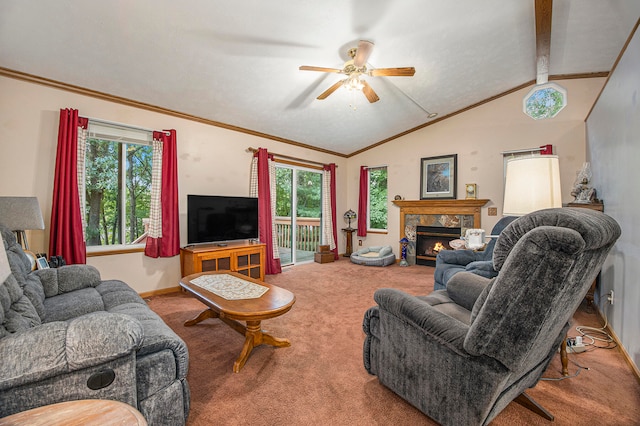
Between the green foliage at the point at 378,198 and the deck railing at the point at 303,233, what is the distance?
127 centimetres

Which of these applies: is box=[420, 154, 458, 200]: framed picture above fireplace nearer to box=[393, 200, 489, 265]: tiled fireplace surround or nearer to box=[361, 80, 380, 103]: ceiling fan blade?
box=[393, 200, 489, 265]: tiled fireplace surround

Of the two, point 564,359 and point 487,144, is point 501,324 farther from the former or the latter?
point 487,144

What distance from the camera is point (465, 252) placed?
10.5ft

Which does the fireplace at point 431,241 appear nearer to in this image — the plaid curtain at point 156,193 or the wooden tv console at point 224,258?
the wooden tv console at point 224,258

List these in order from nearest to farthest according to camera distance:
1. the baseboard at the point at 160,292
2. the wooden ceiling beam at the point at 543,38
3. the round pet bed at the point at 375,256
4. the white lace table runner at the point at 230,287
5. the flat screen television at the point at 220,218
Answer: the white lace table runner at the point at 230,287
the wooden ceiling beam at the point at 543,38
the baseboard at the point at 160,292
the flat screen television at the point at 220,218
the round pet bed at the point at 375,256

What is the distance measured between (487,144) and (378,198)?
2.30 metres

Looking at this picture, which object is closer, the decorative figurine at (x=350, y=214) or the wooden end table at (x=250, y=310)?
the wooden end table at (x=250, y=310)

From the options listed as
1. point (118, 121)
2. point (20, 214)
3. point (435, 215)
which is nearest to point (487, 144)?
point (435, 215)

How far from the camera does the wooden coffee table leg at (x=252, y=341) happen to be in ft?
6.48

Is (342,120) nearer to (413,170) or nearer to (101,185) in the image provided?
(413,170)

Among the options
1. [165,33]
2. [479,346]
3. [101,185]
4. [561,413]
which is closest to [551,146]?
[561,413]

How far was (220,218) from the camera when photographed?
158 inches

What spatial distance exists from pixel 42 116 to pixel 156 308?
2.33 meters

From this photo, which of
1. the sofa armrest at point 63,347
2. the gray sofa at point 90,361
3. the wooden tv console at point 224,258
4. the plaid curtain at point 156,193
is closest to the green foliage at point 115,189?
the plaid curtain at point 156,193
